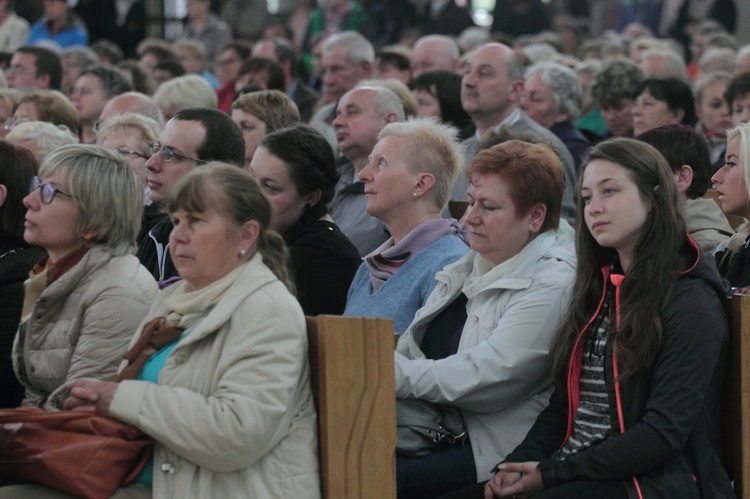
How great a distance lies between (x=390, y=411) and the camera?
3.47m

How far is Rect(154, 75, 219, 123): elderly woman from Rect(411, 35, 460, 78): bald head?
8.09 ft

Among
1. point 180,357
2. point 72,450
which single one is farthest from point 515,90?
point 72,450

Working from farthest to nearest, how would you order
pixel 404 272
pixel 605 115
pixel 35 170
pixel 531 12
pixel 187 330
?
pixel 531 12 < pixel 605 115 < pixel 35 170 < pixel 404 272 < pixel 187 330

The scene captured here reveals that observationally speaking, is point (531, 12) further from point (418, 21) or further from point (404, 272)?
point (404, 272)

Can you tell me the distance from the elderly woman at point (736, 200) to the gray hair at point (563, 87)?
383cm

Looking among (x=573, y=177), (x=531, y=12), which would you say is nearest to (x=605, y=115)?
(x=573, y=177)

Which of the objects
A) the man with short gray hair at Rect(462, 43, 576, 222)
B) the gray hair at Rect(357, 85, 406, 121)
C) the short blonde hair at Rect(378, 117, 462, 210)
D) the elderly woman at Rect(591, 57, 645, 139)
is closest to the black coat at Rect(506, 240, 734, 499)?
the short blonde hair at Rect(378, 117, 462, 210)

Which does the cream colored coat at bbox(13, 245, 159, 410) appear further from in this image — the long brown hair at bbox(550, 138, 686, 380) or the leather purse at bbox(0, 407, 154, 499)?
the long brown hair at bbox(550, 138, 686, 380)

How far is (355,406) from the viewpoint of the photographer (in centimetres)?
344

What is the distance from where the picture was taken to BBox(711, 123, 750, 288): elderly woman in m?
4.26

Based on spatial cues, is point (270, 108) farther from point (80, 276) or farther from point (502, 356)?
point (502, 356)

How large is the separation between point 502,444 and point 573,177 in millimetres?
2880

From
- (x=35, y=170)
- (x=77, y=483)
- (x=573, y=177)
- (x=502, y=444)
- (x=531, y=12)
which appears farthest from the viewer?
(x=531, y=12)

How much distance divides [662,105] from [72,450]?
4.97 m
